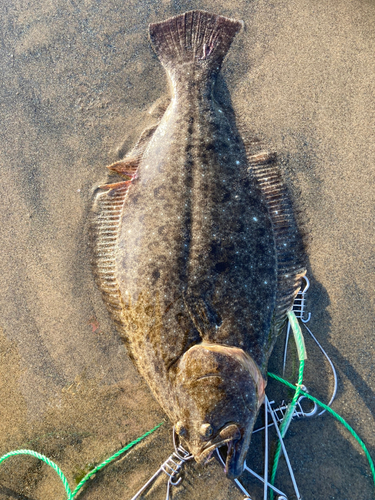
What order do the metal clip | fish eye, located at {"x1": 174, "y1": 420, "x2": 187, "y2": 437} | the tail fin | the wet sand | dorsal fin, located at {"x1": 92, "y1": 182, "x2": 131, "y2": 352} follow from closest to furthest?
fish eye, located at {"x1": 174, "y1": 420, "x2": 187, "y2": 437}
the metal clip
the wet sand
dorsal fin, located at {"x1": 92, "y1": 182, "x2": 131, "y2": 352}
the tail fin

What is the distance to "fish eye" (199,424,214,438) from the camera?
298cm

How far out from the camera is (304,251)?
4.04 metres

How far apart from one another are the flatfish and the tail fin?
13 mm

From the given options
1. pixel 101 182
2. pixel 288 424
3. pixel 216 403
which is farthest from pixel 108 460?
pixel 101 182

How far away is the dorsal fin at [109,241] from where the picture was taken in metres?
3.91

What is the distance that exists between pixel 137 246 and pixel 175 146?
120 cm

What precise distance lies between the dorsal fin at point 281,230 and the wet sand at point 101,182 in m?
0.18

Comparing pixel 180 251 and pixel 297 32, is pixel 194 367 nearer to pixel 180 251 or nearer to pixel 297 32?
pixel 180 251

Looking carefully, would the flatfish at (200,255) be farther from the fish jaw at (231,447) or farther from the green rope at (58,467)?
the green rope at (58,467)

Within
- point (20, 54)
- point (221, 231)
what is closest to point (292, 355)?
point (221, 231)

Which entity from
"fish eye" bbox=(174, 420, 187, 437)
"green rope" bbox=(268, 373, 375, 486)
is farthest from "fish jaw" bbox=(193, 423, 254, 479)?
"green rope" bbox=(268, 373, 375, 486)

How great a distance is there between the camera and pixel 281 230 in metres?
3.98

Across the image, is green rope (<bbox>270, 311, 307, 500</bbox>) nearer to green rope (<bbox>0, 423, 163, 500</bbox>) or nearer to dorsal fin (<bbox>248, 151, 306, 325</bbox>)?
dorsal fin (<bbox>248, 151, 306, 325</bbox>)

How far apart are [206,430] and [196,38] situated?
439cm
